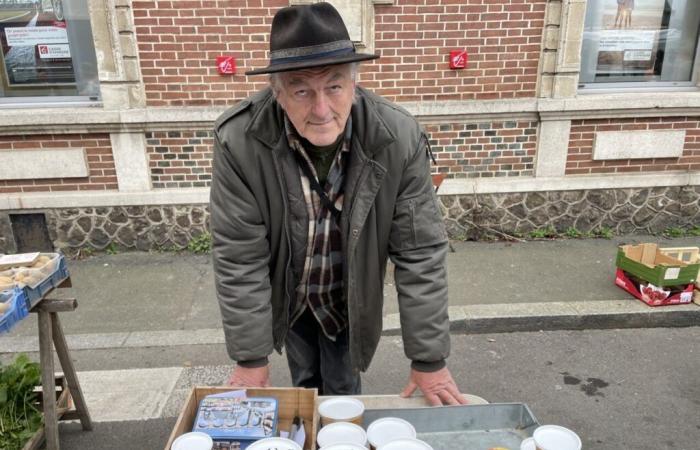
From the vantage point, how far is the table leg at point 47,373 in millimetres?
2500

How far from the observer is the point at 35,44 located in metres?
5.33

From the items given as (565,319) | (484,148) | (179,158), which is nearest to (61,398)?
(179,158)

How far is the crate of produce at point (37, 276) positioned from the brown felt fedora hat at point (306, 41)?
1.60m

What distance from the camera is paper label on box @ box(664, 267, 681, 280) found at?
403 cm

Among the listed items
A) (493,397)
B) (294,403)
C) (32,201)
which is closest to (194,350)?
(493,397)

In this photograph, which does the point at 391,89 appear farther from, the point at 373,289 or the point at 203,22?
the point at 373,289

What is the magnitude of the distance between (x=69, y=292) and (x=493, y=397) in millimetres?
3763

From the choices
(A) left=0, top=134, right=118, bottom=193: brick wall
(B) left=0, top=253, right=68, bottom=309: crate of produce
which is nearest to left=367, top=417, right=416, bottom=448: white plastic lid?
(B) left=0, top=253, right=68, bottom=309: crate of produce

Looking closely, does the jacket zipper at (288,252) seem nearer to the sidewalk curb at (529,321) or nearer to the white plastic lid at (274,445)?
the white plastic lid at (274,445)

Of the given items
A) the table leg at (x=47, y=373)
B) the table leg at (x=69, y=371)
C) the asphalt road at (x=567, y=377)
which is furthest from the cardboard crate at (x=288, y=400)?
the asphalt road at (x=567, y=377)

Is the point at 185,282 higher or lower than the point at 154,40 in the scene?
lower

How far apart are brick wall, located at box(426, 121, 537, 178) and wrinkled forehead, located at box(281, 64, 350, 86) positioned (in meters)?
3.94

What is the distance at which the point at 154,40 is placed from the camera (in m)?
4.97

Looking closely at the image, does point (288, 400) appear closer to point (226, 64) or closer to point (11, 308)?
point (11, 308)
